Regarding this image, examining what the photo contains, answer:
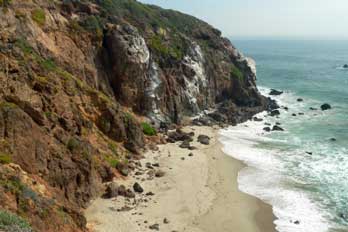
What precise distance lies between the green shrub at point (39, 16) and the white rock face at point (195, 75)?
1020 inches

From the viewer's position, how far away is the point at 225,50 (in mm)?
85312

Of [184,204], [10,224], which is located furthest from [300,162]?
[10,224]

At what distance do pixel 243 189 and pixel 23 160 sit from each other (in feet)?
71.2

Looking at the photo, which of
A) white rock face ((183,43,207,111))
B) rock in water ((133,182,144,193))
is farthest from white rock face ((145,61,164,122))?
rock in water ((133,182,144,193))

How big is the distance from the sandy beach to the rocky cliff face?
8.25 feet

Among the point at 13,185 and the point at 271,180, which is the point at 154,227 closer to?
the point at 13,185

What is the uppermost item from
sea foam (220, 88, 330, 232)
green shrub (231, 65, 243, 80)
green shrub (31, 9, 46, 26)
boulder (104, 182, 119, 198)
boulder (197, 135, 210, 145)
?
green shrub (31, 9, 46, 26)

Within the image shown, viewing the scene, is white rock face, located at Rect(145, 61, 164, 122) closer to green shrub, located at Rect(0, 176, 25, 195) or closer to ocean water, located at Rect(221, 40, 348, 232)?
ocean water, located at Rect(221, 40, 348, 232)

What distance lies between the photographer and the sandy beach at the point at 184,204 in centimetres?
3109

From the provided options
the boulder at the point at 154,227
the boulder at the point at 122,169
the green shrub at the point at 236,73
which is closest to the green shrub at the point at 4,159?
the boulder at the point at 154,227

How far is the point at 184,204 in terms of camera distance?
35062 millimetres

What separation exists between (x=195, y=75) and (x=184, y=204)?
36928mm

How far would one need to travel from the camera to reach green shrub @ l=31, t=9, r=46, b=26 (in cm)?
4750

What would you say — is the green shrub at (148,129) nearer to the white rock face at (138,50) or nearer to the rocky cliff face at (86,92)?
the rocky cliff face at (86,92)
